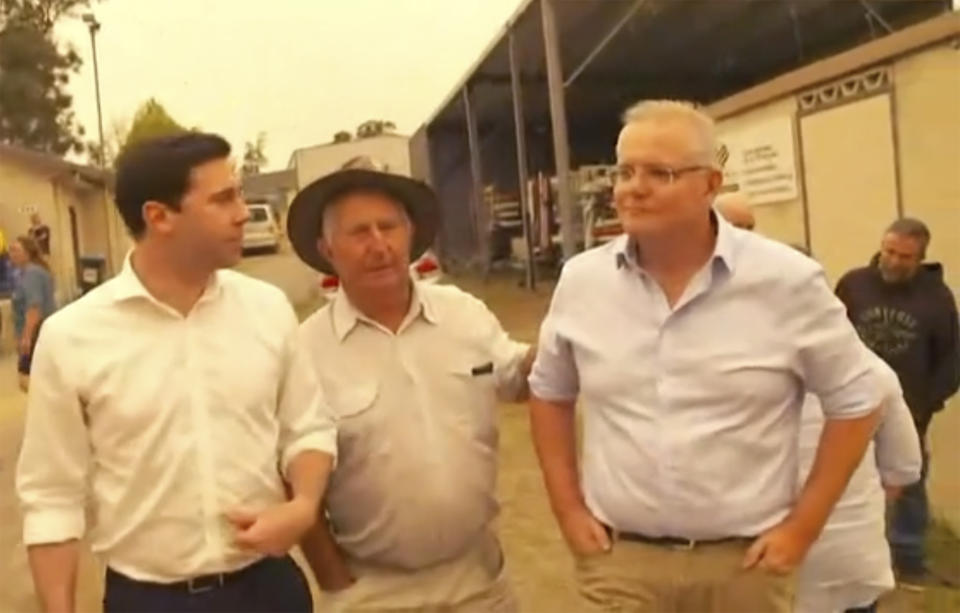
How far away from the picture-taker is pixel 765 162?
11.6 metres

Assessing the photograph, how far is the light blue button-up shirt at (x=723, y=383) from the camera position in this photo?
114 inches

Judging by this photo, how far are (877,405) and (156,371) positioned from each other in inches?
55.1

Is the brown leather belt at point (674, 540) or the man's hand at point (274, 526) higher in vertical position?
the man's hand at point (274, 526)

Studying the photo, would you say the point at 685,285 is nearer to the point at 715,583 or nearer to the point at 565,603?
the point at 715,583

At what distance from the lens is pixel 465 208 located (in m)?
40.4

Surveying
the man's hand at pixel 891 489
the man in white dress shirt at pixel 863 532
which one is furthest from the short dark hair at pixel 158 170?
the man's hand at pixel 891 489

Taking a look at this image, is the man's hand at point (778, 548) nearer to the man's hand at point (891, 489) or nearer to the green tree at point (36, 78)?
the man's hand at point (891, 489)

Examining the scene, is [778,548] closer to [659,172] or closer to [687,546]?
[687,546]

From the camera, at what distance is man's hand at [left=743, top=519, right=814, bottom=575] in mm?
2918

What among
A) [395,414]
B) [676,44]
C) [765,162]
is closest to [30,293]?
[765,162]

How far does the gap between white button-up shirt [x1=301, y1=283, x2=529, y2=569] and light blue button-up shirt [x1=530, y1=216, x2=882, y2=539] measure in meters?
0.48

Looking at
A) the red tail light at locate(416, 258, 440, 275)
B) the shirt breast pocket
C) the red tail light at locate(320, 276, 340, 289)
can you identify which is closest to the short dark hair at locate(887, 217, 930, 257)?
the red tail light at locate(416, 258, 440, 275)

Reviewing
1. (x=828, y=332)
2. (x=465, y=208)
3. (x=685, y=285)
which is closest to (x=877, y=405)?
(x=828, y=332)

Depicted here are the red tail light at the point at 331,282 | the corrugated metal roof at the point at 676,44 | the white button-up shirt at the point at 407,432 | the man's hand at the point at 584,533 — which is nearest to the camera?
the man's hand at the point at 584,533
